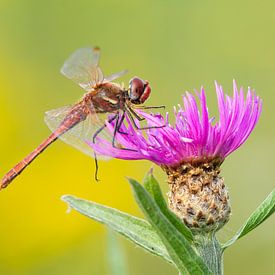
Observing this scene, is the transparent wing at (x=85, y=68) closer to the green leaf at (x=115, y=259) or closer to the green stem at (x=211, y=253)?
the green leaf at (x=115, y=259)

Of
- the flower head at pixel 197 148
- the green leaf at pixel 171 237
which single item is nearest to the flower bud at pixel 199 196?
the flower head at pixel 197 148

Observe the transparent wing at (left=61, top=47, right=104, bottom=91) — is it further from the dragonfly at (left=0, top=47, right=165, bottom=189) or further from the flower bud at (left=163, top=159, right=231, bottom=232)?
the flower bud at (left=163, top=159, right=231, bottom=232)

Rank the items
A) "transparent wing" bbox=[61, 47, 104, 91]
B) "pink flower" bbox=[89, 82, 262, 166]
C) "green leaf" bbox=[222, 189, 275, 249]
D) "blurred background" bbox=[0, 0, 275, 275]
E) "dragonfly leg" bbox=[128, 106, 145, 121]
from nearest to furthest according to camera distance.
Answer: "green leaf" bbox=[222, 189, 275, 249] → "pink flower" bbox=[89, 82, 262, 166] → "dragonfly leg" bbox=[128, 106, 145, 121] → "transparent wing" bbox=[61, 47, 104, 91] → "blurred background" bbox=[0, 0, 275, 275]

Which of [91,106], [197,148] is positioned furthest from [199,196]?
[91,106]

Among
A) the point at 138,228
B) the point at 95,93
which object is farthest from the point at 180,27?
the point at 138,228

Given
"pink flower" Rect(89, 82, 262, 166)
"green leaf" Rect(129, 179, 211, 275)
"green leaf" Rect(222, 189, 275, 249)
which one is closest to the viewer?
"green leaf" Rect(129, 179, 211, 275)

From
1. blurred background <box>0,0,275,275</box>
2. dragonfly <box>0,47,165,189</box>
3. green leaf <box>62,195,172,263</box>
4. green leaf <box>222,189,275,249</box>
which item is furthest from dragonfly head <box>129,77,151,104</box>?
blurred background <box>0,0,275,275</box>
